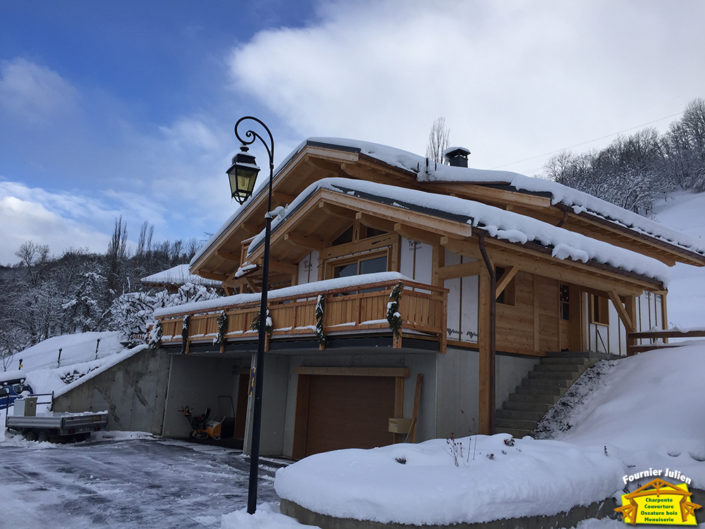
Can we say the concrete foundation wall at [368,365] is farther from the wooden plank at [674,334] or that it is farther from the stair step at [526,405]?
the wooden plank at [674,334]

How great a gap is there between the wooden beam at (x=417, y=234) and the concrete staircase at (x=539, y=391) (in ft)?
13.6

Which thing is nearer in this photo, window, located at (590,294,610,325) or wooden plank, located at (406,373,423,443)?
wooden plank, located at (406,373,423,443)

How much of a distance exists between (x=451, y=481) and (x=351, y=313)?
5.98 m

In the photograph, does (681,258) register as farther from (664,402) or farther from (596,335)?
(664,402)

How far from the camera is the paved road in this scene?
8984mm

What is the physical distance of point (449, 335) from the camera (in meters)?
13.1

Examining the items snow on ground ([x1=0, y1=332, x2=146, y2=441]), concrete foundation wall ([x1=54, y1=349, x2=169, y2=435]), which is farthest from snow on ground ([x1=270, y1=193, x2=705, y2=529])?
snow on ground ([x1=0, y1=332, x2=146, y2=441])

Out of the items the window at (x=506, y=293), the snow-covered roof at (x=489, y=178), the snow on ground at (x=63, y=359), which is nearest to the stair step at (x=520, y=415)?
the window at (x=506, y=293)

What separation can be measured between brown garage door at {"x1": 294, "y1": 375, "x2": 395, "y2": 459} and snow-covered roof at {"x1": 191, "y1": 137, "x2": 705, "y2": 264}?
6.12 meters

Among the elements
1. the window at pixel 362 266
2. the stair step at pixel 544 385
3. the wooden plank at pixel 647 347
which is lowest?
the stair step at pixel 544 385

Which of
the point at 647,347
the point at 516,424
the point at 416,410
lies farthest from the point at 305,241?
the point at 647,347

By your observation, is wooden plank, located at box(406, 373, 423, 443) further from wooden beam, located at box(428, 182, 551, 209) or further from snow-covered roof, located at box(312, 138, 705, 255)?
snow-covered roof, located at box(312, 138, 705, 255)

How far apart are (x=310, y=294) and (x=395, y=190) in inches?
127

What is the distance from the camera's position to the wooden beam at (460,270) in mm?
12500
